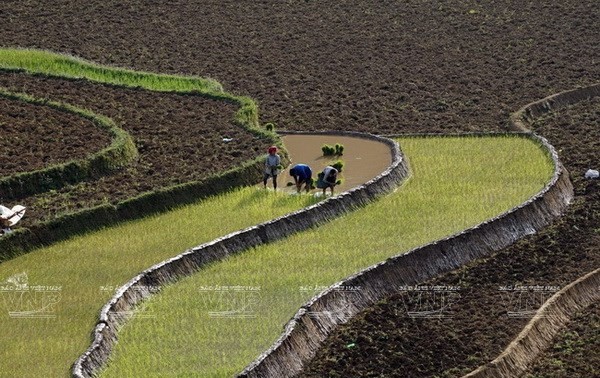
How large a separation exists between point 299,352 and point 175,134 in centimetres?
1281

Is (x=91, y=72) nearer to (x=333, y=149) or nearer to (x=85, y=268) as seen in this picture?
(x=333, y=149)

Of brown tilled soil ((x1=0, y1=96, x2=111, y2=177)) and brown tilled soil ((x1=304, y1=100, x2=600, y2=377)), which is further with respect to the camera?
brown tilled soil ((x1=0, y1=96, x2=111, y2=177))

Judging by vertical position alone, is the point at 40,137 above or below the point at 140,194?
below

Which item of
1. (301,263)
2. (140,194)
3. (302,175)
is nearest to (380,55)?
(302,175)

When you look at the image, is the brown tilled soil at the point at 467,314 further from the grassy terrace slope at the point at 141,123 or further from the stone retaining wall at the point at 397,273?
the grassy terrace slope at the point at 141,123

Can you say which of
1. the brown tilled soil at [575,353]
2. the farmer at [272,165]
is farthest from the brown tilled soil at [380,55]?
the farmer at [272,165]

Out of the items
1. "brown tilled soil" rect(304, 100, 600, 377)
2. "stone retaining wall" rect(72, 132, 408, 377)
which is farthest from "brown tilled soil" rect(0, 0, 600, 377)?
"stone retaining wall" rect(72, 132, 408, 377)

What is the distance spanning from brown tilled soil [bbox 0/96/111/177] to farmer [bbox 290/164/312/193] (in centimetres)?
392

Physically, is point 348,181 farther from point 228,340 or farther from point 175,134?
point 228,340

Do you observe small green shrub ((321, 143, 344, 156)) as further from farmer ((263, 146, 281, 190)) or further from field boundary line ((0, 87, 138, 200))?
field boundary line ((0, 87, 138, 200))

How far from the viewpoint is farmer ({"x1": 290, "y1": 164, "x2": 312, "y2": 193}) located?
93.0ft

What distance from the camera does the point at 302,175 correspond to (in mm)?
28359

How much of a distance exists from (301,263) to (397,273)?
1601 mm

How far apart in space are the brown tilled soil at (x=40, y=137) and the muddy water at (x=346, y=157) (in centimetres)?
377
